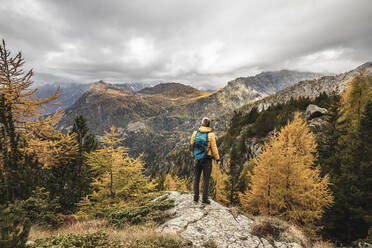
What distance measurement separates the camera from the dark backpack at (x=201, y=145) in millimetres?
6965

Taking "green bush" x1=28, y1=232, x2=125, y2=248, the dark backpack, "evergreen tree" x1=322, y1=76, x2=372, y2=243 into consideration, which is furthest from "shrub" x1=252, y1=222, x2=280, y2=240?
"evergreen tree" x1=322, y1=76, x2=372, y2=243

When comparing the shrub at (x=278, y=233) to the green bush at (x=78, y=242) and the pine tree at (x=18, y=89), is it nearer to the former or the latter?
the green bush at (x=78, y=242)

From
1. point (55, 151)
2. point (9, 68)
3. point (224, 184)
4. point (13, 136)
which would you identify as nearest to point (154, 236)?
point (13, 136)

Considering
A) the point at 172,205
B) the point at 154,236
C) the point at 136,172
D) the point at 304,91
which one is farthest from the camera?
the point at 304,91

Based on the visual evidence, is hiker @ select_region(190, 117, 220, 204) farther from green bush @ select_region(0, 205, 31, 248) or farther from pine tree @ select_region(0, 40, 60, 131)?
pine tree @ select_region(0, 40, 60, 131)

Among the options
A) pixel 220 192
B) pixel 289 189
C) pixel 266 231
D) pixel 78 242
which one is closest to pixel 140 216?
pixel 78 242

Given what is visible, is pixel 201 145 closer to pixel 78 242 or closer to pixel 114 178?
pixel 78 242

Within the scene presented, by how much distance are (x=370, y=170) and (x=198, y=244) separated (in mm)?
14842

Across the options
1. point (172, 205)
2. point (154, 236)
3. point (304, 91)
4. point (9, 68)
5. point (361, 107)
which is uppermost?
point (304, 91)

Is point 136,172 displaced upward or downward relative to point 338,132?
downward

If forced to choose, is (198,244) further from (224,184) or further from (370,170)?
(224,184)

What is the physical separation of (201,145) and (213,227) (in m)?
3.01

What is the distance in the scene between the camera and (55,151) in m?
12.2

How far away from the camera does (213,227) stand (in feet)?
19.4
